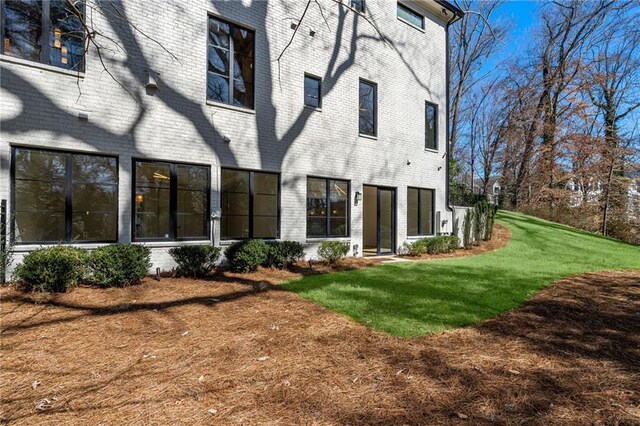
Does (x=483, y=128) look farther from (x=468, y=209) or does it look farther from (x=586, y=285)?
(x=586, y=285)

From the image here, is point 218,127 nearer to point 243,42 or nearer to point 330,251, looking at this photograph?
point 243,42

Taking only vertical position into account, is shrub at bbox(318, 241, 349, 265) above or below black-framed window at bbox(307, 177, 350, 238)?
below

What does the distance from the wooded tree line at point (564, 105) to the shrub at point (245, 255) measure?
12574 mm

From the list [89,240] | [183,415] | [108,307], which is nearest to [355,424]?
[183,415]

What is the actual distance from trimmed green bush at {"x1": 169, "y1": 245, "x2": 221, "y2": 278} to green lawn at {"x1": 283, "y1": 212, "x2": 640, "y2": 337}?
2002 millimetres

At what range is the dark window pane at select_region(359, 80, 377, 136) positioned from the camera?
1127cm

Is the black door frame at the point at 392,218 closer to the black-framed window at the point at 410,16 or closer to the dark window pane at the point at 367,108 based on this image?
the dark window pane at the point at 367,108

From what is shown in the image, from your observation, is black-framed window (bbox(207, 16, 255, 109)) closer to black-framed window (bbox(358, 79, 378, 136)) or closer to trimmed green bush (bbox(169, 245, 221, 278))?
trimmed green bush (bbox(169, 245, 221, 278))

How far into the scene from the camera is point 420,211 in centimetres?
1292

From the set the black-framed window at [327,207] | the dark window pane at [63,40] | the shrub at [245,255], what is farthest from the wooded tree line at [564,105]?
the dark window pane at [63,40]

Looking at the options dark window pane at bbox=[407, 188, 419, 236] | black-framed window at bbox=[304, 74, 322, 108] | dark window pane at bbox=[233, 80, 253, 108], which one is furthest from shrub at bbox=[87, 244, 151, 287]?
dark window pane at bbox=[407, 188, 419, 236]

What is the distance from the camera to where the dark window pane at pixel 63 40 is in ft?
21.1

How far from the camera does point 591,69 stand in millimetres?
21672

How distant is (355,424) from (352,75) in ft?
34.6
